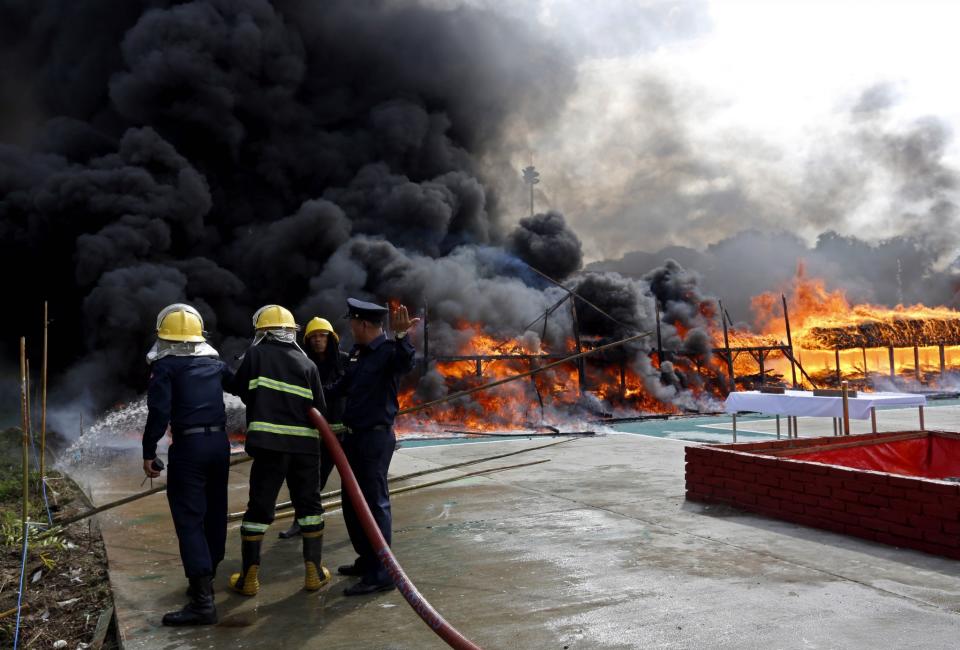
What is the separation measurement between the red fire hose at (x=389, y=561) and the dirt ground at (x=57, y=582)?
4.45 ft

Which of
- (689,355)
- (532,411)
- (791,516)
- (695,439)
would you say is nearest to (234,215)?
(532,411)

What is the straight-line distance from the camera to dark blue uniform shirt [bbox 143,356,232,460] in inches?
142

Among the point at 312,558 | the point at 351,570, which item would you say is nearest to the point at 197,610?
the point at 312,558

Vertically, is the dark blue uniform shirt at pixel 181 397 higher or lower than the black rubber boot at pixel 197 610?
higher

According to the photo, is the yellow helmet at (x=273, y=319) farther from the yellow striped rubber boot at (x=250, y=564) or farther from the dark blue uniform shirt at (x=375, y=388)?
the yellow striped rubber boot at (x=250, y=564)

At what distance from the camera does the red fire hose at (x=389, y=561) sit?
99.1 inches

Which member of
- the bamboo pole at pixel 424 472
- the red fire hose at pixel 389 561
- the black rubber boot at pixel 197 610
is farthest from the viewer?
the bamboo pole at pixel 424 472

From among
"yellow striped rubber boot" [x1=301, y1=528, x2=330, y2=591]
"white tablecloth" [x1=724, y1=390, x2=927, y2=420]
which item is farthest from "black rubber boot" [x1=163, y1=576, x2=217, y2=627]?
"white tablecloth" [x1=724, y1=390, x2=927, y2=420]

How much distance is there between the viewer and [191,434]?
3.72 m

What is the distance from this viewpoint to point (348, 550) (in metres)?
4.75

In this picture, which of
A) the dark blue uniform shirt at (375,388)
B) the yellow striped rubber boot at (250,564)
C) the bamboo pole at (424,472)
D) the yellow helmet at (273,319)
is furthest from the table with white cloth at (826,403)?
the yellow striped rubber boot at (250,564)

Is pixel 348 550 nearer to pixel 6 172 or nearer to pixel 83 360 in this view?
pixel 83 360

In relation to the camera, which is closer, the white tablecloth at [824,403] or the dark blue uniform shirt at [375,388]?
the dark blue uniform shirt at [375,388]

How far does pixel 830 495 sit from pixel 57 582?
5292 millimetres
